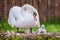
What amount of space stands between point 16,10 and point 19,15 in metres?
0.13

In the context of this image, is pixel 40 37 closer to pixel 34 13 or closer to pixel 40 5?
pixel 34 13

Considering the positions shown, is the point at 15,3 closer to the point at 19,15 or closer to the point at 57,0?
the point at 57,0

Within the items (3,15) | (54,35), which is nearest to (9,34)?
(54,35)

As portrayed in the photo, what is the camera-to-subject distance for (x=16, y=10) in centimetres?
534

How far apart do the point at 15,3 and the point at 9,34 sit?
400 centimetres

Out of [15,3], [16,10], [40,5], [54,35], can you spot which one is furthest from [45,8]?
[54,35]

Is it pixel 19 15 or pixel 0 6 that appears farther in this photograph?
pixel 0 6

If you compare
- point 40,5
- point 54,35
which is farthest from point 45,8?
point 54,35

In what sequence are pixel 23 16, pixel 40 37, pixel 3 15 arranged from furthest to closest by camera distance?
pixel 3 15
pixel 23 16
pixel 40 37

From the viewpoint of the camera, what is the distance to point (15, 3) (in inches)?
334

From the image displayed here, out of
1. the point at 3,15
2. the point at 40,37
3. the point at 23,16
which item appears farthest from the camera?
the point at 3,15

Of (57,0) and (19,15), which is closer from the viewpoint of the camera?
(19,15)

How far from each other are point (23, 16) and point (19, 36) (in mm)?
825

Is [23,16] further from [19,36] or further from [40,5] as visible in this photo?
[40,5]
